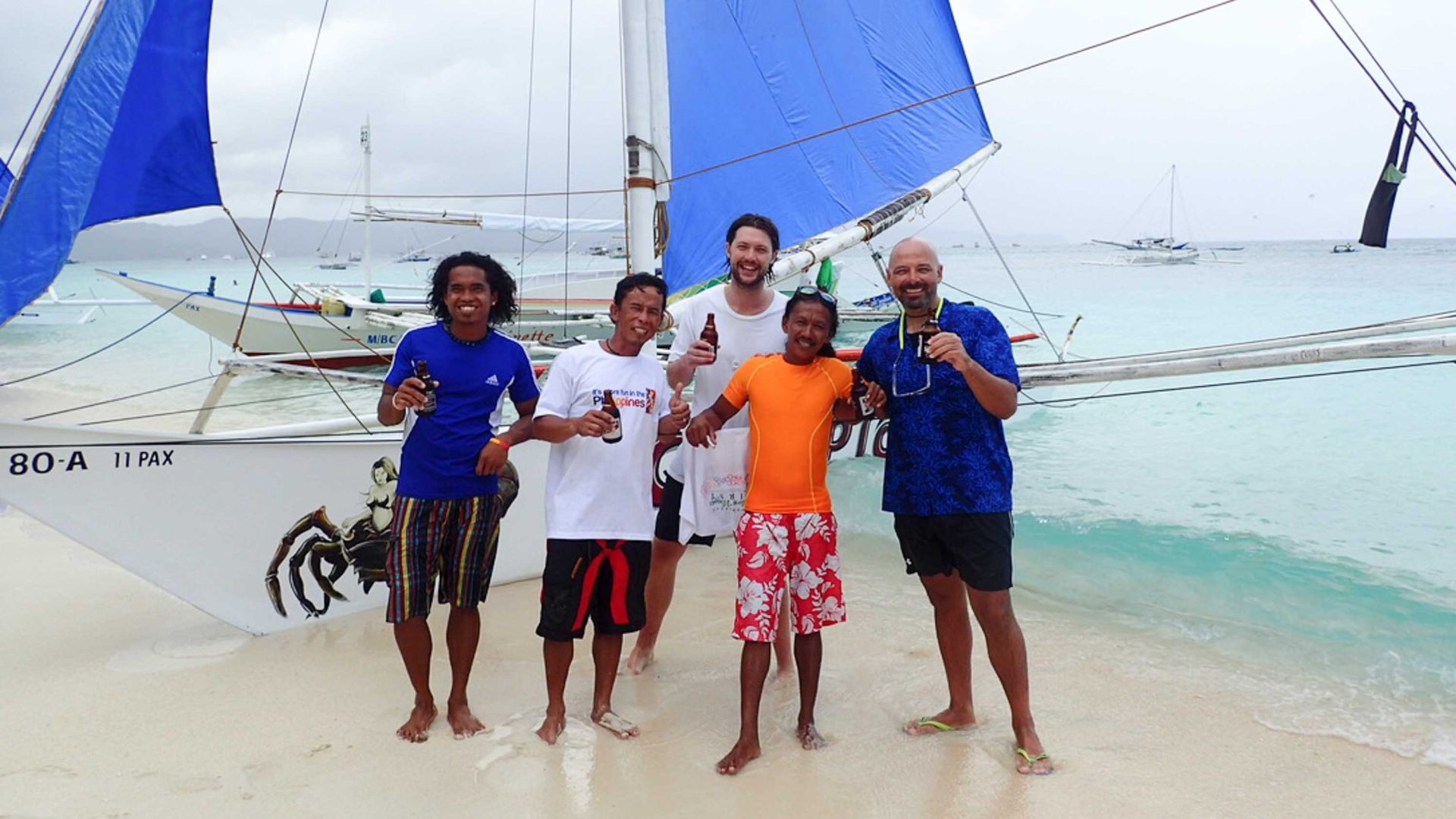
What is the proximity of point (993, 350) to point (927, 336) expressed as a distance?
0.70 ft

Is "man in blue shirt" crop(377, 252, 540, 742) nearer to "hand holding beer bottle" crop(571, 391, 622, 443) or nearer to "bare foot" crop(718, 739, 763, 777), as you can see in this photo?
"hand holding beer bottle" crop(571, 391, 622, 443)

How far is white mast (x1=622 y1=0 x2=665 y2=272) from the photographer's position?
176 inches

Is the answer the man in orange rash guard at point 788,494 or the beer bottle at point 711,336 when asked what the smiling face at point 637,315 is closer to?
the beer bottle at point 711,336

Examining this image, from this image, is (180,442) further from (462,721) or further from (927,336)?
(927,336)

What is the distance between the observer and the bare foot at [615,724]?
2.97 metres

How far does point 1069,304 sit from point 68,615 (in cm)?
3709

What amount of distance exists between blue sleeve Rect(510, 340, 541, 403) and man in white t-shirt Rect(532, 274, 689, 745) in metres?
0.11

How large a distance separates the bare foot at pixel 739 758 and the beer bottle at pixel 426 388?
53.6 inches

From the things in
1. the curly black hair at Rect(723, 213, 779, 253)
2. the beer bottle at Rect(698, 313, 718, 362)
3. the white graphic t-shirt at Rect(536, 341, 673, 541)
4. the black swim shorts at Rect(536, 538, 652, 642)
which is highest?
the curly black hair at Rect(723, 213, 779, 253)

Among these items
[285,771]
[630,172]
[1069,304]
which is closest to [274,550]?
[285,771]

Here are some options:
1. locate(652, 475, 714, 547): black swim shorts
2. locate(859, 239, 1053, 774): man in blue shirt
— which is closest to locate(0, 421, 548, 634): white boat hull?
locate(652, 475, 714, 547): black swim shorts

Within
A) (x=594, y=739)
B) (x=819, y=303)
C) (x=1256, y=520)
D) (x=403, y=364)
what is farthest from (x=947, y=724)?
(x=1256, y=520)

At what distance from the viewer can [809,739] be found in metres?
2.92

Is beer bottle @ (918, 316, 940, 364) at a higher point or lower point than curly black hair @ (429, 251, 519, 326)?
lower
